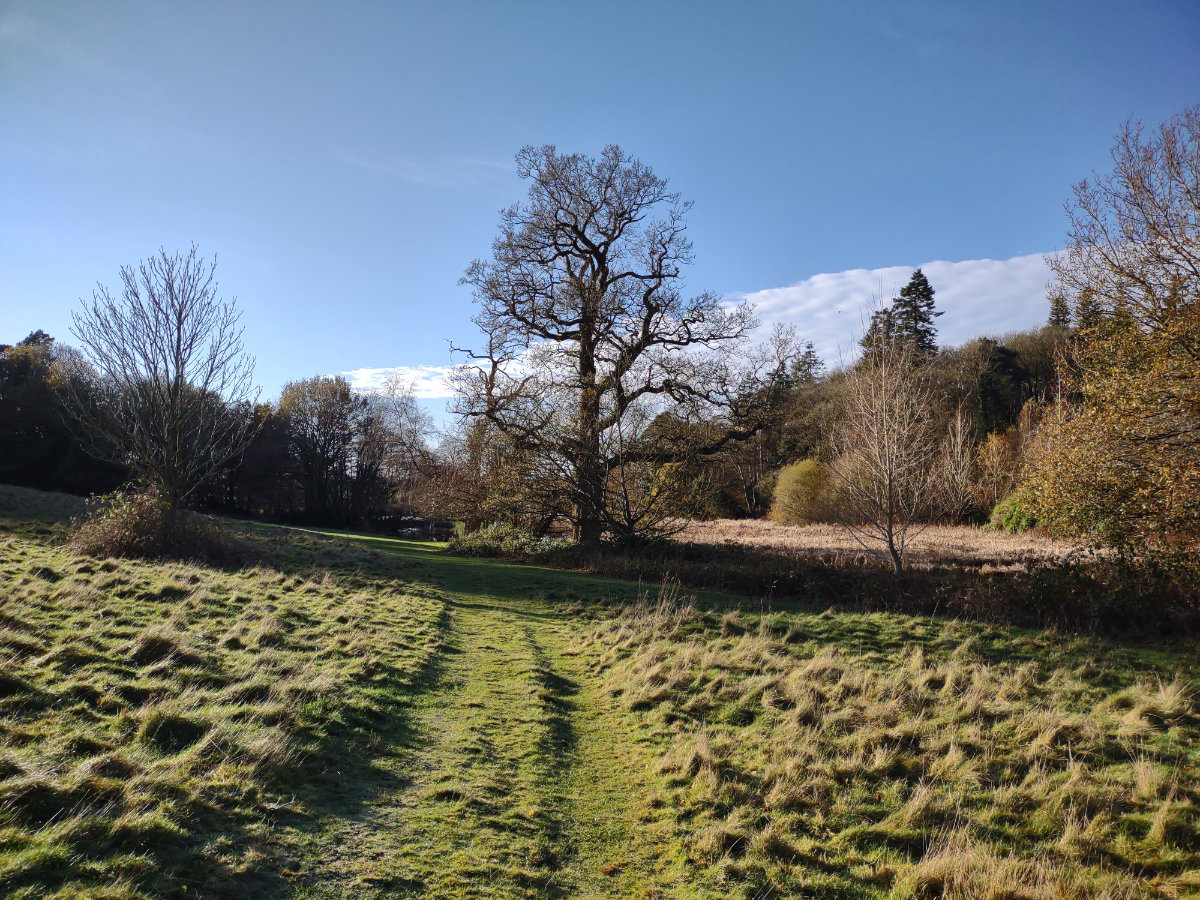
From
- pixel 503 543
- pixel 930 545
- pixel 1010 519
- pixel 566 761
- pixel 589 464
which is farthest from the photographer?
pixel 1010 519

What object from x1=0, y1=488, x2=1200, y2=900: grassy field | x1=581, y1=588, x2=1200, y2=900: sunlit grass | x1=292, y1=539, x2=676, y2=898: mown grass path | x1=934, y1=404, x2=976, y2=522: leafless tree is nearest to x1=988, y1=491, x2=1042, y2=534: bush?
x1=934, y1=404, x2=976, y2=522: leafless tree

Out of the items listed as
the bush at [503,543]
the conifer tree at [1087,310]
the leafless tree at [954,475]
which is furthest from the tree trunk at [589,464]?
the conifer tree at [1087,310]

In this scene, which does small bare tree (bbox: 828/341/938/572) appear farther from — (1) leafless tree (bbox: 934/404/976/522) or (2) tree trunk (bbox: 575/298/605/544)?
(2) tree trunk (bbox: 575/298/605/544)

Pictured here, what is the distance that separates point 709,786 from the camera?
5562 millimetres

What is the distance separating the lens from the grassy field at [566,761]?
157 inches

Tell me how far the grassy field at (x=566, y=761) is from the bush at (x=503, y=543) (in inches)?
489

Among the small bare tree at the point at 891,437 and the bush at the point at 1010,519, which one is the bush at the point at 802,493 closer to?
the bush at the point at 1010,519

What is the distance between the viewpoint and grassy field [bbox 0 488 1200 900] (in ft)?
13.1

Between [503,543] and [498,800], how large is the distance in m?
19.0

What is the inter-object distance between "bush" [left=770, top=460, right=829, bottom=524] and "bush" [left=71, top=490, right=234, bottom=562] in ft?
81.5

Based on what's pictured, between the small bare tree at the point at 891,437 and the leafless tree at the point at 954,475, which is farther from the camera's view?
the leafless tree at the point at 954,475

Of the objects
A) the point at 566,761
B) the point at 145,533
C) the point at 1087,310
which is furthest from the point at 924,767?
the point at 145,533

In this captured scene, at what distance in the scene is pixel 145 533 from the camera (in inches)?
605

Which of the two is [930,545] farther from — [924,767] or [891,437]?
[924,767]
